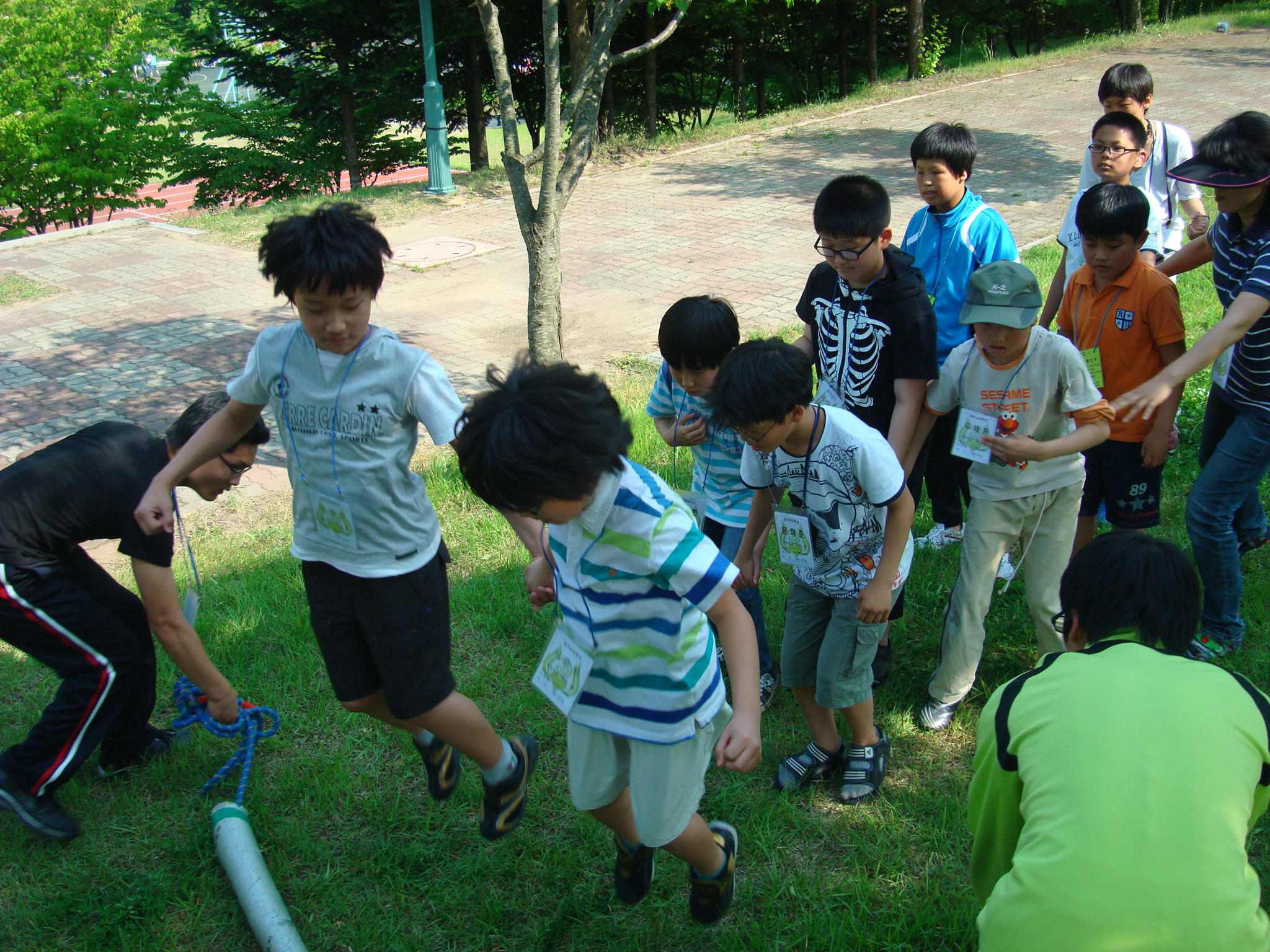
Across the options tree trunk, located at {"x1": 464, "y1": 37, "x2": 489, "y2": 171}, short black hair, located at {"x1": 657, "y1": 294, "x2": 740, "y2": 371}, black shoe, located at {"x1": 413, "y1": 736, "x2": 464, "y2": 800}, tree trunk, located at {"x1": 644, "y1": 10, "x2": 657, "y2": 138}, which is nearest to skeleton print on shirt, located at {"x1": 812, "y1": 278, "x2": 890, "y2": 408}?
short black hair, located at {"x1": 657, "y1": 294, "x2": 740, "y2": 371}

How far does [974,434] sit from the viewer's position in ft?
9.75

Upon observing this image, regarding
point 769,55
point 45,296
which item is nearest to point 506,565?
point 45,296

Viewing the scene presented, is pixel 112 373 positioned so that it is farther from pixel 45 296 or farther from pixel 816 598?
pixel 816 598

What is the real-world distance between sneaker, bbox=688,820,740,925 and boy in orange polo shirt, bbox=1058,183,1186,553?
192 centimetres

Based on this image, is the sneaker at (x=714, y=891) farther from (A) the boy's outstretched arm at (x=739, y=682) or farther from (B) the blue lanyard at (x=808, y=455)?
(B) the blue lanyard at (x=808, y=455)

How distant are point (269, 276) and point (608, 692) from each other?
1.36 meters

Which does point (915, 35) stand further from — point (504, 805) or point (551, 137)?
point (504, 805)

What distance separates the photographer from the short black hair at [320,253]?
229cm

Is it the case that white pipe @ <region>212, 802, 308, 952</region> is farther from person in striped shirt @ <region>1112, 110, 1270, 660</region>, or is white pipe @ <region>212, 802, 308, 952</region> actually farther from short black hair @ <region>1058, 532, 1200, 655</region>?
person in striped shirt @ <region>1112, 110, 1270, 660</region>

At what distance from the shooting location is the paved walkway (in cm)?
725

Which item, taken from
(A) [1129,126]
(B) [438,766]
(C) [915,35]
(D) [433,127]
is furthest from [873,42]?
(B) [438,766]

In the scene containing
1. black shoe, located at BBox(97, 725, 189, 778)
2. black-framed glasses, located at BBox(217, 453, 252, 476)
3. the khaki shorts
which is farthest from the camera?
black shoe, located at BBox(97, 725, 189, 778)

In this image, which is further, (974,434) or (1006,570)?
(1006,570)

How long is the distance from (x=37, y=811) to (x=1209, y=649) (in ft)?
13.0
